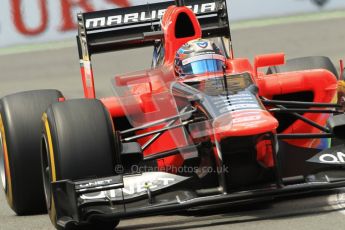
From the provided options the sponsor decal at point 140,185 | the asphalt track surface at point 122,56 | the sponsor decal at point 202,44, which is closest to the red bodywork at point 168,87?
the sponsor decal at point 202,44

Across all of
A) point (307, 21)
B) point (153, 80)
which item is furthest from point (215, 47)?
point (307, 21)

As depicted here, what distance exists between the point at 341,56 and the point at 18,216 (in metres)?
8.34

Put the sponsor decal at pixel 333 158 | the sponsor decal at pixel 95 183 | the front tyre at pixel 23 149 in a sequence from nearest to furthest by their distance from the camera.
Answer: the sponsor decal at pixel 95 183 < the sponsor decal at pixel 333 158 < the front tyre at pixel 23 149

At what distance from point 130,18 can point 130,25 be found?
7 centimetres

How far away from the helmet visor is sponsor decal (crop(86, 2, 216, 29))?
147 cm

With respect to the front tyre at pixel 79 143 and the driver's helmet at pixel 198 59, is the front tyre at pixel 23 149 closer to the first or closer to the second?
the front tyre at pixel 79 143

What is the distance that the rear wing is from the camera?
29.6 ft

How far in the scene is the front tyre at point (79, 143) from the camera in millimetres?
6512

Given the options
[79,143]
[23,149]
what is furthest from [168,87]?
[79,143]

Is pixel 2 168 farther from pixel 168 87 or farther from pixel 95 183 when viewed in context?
pixel 95 183

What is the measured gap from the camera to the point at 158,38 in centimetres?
867

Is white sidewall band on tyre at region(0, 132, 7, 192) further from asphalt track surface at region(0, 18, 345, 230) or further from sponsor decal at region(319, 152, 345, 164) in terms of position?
asphalt track surface at region(0, 18, 345, 230)

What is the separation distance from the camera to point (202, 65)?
7773 mm

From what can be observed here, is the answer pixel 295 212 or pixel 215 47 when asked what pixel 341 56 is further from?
pixel 295 212
